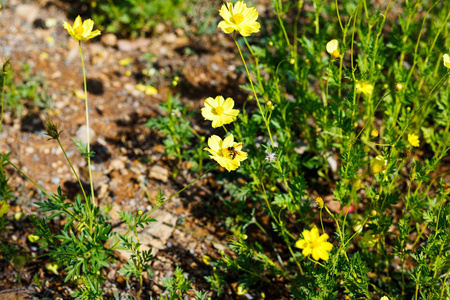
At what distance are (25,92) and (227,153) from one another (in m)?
2.11

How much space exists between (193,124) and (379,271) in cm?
A: 169

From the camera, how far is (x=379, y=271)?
239 centimetres

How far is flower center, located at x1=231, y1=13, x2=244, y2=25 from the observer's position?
1.87m

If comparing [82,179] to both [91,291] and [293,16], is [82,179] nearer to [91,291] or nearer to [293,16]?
[91,291]

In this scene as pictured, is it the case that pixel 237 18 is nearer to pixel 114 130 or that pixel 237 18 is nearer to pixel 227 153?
pixel 227 153

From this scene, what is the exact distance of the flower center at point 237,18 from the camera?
73.6 inches

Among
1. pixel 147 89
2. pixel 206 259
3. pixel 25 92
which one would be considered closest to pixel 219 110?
pixel 206 259

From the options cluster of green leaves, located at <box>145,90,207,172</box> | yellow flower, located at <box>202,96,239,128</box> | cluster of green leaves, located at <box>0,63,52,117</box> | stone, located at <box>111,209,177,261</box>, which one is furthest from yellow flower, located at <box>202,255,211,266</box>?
cluster of green leaves, located at <box>0,63,52,117</box>

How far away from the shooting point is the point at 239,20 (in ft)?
6.18

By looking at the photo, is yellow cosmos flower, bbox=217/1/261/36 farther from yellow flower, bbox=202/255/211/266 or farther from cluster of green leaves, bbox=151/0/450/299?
yellow flower, bbox=202/255/211/266

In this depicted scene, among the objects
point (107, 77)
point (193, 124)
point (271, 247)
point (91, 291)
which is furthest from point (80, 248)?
point (107, 77)

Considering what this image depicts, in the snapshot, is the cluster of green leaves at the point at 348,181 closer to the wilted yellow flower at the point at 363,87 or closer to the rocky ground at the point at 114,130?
the wilted yellow flower at the point at 363,87

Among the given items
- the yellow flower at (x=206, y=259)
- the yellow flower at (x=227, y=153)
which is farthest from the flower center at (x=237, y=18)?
the yellow flower at (x=206, y=259)

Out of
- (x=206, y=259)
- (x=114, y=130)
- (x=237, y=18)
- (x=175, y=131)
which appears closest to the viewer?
(x=237, y=18)
